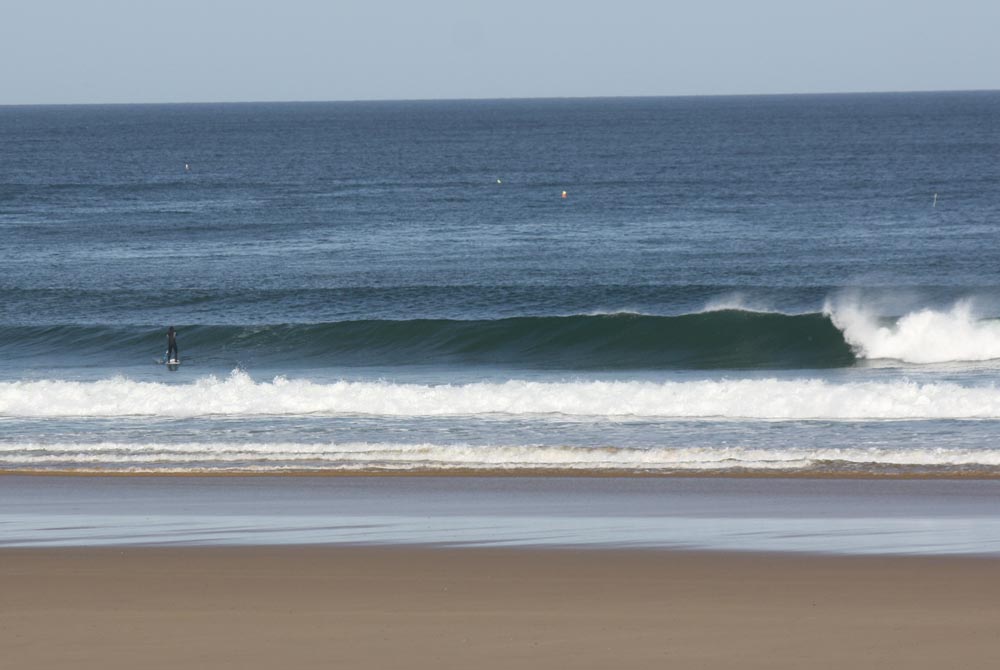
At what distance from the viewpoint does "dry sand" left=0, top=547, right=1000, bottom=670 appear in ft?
30.8

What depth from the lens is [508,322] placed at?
32875 mm

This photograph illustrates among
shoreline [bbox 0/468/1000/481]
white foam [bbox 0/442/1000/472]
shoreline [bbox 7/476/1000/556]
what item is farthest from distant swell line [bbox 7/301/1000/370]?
shoreline [bbox 7/476/1000/556]

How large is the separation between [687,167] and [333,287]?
57283 millimetres

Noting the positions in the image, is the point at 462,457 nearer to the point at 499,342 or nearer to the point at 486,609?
the point at 486,609

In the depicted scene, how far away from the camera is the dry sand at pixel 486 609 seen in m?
9.39

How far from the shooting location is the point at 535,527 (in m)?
13.5

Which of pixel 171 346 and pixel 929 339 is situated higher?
pixel 929 339

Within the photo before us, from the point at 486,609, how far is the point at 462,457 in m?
6.87

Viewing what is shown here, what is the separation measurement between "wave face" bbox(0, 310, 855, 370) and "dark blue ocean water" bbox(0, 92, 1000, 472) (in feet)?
0.33

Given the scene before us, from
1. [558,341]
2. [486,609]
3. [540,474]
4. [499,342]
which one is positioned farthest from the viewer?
[558,341]

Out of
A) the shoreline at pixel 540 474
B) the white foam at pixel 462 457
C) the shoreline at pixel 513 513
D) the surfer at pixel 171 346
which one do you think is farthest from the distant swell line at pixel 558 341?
the shoreline at pixel 513 513

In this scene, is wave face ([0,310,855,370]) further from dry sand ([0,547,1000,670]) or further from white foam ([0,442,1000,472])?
dry sand ([0,547,1000,670])

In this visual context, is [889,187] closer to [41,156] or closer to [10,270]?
[10,270]

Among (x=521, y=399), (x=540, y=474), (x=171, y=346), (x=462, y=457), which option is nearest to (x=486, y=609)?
(x=540, y=474)
